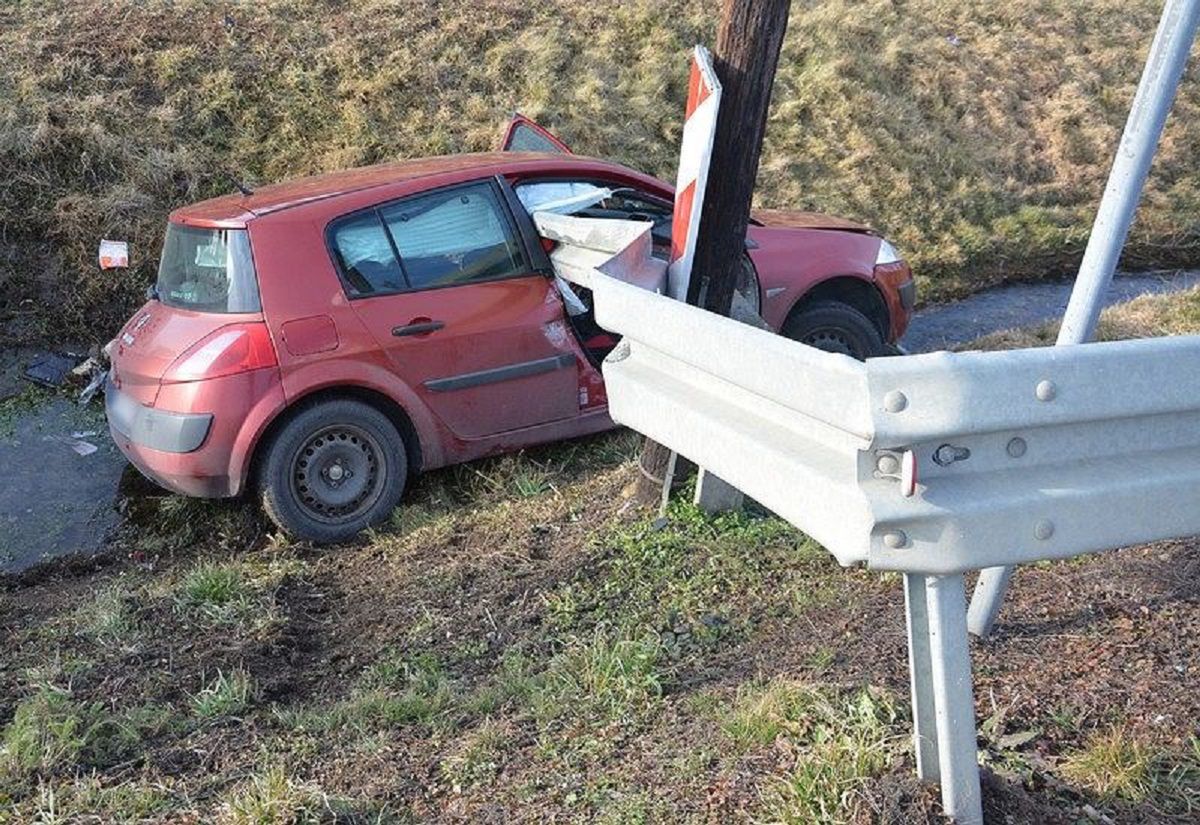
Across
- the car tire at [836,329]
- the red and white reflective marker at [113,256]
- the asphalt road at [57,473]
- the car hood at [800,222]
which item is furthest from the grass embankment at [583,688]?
the red and white reflective marker at [113,256]

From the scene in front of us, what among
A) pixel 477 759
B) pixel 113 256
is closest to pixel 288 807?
pixel 477 759

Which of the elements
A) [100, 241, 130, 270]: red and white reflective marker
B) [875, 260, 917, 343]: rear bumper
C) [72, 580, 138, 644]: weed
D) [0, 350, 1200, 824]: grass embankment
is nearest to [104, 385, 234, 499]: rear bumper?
[0, 350, 1200, 824]: grass embankment

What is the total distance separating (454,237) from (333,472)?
1.35 metres

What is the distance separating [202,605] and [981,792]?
119 inches

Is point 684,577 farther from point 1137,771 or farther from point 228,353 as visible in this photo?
point 228,353

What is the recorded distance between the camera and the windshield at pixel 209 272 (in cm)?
561

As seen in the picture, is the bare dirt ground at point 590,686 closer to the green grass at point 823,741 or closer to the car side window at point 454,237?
the green grass at point 823,741

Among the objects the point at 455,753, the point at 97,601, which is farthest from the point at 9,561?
the point at 455,753

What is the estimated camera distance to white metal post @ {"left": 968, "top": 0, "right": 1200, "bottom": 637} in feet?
9.81

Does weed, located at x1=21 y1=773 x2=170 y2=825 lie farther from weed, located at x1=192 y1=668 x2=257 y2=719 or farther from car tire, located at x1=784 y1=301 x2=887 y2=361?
car tire, located at x1=784 y1=301 x2=887 y2=361

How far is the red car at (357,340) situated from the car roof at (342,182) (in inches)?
0.7

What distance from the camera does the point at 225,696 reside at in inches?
143

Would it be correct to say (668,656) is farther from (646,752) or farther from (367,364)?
(367,364)

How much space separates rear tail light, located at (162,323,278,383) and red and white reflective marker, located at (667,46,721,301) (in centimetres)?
203
